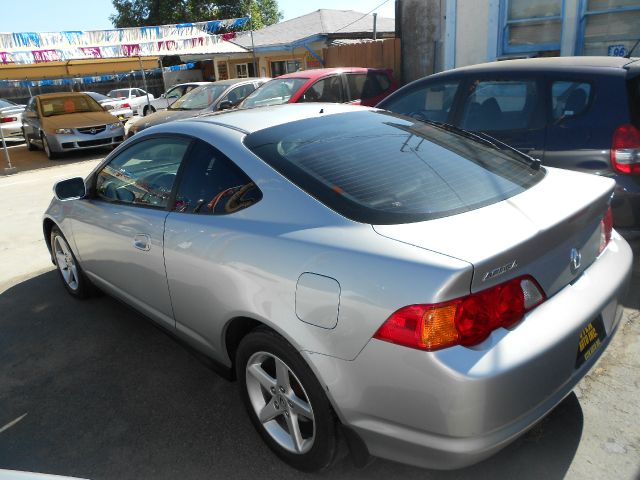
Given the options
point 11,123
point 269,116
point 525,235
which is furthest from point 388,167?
point 11,123

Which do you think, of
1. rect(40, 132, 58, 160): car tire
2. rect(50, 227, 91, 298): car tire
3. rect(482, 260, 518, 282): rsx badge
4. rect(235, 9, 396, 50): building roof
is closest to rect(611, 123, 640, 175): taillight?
rect(482, 260, 518, 282): rsx badge

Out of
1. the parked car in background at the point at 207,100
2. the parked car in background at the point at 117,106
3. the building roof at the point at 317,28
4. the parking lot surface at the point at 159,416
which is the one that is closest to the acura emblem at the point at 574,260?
the parking lot surface at the point at 159,416

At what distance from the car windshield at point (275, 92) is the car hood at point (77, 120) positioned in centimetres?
494

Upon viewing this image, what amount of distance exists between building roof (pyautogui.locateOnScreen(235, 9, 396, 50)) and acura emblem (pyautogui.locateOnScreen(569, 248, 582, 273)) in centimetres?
1591

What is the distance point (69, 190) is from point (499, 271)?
3.14 meters

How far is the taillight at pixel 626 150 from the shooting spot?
12.5 feet

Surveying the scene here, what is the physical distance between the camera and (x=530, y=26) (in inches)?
362

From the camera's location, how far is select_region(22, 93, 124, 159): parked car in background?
41.1 feet

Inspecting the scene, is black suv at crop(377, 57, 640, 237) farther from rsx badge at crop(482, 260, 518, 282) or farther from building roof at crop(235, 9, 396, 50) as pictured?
building roof at crop(235, 9, 396, 50)

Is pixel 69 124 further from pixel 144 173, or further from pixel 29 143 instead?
pixel 144 173

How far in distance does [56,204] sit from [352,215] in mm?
3266

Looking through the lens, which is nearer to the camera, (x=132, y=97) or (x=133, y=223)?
(x=133, y=223)

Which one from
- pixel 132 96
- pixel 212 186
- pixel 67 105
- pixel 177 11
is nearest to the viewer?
pixel 212 186

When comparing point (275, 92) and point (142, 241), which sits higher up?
point (275, 92)
